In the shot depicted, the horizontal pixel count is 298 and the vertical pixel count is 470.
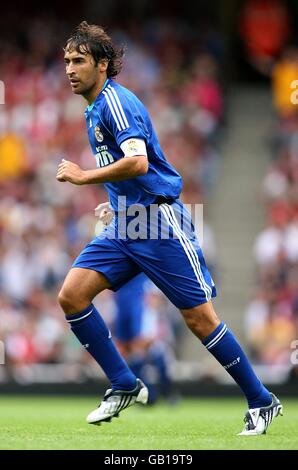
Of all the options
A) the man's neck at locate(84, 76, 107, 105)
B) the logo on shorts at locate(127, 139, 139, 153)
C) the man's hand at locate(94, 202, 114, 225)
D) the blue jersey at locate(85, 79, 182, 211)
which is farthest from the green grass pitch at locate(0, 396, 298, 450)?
the man's neck at locate(84, 76, 107, 105)

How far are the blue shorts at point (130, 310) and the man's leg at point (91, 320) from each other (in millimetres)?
3949

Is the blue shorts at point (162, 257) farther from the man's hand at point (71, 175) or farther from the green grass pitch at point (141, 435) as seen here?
the green grass pitch at point (141, 435)

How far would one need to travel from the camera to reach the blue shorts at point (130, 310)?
451 inches

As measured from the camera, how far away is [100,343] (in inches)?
291

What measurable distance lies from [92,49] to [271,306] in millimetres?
7856

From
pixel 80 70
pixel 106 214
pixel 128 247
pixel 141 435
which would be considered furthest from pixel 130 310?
pixel 80 70

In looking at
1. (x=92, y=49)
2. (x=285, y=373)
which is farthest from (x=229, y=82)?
(x=92, y=49)

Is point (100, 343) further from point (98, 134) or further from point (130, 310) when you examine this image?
point (130, 310)

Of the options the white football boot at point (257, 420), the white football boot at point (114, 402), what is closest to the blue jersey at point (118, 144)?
the white football boot at point (114, 402)

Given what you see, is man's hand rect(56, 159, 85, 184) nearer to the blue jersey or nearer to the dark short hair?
the blue jersey

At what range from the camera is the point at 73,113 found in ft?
55.9

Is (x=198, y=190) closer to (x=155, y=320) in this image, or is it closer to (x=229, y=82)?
(x=229, y=82)

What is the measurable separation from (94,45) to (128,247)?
128cm

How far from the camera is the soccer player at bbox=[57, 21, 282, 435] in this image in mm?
7059
